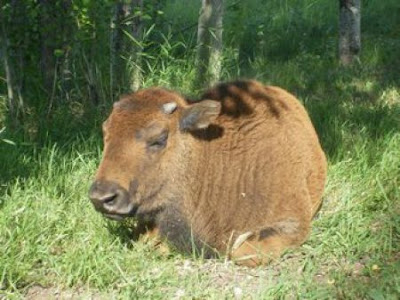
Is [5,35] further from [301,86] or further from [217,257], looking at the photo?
[301,86]

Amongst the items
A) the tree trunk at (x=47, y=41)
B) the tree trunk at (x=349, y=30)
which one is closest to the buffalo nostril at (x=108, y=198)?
the tree trunk at (x=47, y=41)

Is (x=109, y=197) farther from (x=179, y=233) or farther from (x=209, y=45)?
(x=209, y=45)

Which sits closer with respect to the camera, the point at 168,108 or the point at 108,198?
the point at 108,198

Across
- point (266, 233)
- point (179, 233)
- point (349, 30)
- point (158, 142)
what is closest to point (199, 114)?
point (158, 142)

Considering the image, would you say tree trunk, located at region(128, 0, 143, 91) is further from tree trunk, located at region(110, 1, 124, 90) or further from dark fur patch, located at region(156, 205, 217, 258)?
dark fur patch, located at region(156, 205, 217, 258)

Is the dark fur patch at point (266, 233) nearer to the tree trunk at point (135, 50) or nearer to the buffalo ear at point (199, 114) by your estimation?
the buffalo ear at point (199, 114)

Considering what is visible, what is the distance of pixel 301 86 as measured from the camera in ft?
27.5

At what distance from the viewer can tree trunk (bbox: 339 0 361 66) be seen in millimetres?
8758

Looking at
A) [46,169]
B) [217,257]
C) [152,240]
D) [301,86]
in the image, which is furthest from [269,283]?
[301,86]

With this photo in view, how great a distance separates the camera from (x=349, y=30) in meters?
8.87

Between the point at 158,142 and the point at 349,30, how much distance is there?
4.88m

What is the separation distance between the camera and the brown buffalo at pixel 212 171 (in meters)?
4.70

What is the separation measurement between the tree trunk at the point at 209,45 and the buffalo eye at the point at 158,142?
9.80ft

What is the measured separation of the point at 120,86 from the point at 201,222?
2.60m
